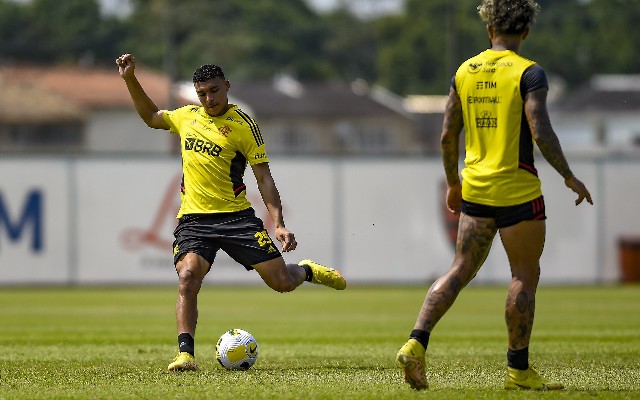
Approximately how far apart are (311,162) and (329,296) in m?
4.40

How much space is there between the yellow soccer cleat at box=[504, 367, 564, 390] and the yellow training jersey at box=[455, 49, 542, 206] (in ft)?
3.45

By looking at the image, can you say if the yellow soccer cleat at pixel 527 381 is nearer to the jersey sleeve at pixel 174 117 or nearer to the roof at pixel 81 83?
the jersey sleeve at pixel 174 117

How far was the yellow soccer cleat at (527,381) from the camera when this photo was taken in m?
8.68

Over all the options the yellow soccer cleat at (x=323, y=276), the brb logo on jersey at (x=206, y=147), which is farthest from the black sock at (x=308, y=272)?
the brb logo on jersey at (x=206, y=147)

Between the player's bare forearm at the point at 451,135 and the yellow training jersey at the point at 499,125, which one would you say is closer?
the yellow training jersey at the point at 499,125

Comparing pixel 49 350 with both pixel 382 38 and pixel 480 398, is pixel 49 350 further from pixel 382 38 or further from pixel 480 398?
pixel 382 38

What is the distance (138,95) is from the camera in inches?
422

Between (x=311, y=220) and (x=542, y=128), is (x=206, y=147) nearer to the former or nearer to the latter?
(x=542, y=128)

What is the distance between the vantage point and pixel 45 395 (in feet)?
27.6

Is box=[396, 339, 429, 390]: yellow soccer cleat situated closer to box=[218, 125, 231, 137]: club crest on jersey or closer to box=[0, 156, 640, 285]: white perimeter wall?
box=[218, 125, 231, 137]: club crest on jersey

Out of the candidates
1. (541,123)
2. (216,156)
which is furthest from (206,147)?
(541,123)

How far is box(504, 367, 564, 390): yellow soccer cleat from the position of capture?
8675 mm

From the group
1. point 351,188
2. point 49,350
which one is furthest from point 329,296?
point 49,350

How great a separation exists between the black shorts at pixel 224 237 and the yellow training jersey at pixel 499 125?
2.39m
